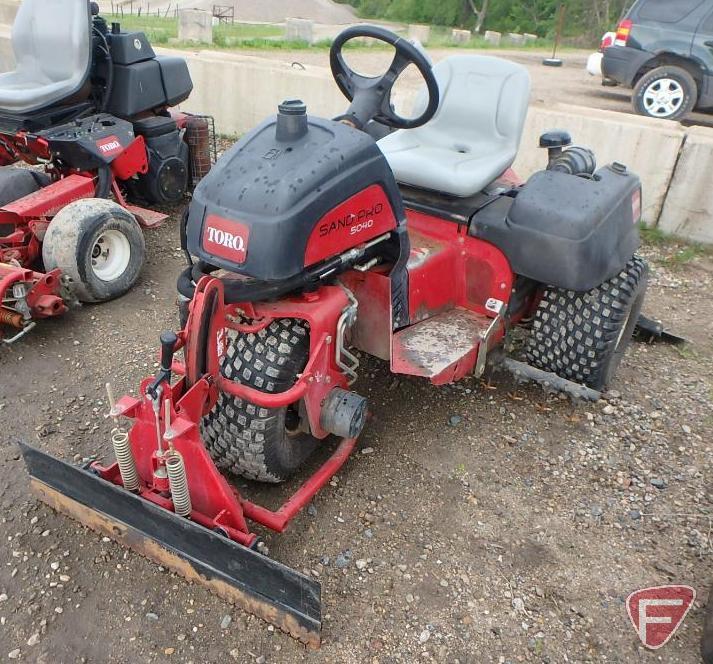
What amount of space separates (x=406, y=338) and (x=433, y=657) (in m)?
1.14

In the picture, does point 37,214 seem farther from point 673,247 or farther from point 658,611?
point 673,247

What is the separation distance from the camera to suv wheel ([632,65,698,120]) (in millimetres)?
6875

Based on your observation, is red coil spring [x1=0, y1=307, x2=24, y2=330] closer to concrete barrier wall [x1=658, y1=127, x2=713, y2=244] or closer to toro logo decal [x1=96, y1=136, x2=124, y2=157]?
toro logo decal [x1=96, y1=136, x2=124, y2=157]

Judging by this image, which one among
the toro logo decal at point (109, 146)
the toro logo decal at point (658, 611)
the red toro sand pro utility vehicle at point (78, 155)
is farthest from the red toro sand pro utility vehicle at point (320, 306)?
the toro logo decal at point (109, 146)

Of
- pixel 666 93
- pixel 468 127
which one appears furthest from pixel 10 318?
pixel 666 93

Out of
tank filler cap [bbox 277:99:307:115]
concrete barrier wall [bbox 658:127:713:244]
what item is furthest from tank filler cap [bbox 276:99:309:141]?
concrete barrier wall [bbox 658:127:713:244]

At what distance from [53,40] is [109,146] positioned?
0.75 m

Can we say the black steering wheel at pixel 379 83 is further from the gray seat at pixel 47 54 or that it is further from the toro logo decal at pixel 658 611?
the gray seat at pixel 47 54

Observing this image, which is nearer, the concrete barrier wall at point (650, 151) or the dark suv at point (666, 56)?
the concrete barrier wall at point (650, 151)

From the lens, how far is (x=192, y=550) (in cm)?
194

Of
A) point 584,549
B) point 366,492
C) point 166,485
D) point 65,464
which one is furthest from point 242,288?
point 584,549

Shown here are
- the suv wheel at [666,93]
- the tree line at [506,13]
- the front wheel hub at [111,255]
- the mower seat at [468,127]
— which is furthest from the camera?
the tree line at [506,13]

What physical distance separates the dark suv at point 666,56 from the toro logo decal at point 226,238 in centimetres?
647

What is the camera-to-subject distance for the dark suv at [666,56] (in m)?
6.73
